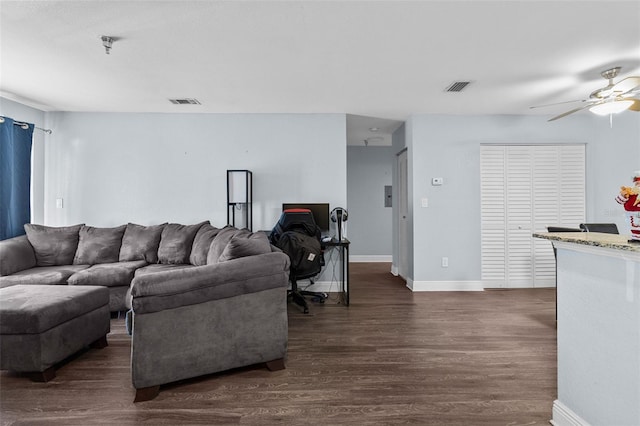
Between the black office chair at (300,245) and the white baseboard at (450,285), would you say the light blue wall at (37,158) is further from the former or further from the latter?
the white baseboard at (450,285)

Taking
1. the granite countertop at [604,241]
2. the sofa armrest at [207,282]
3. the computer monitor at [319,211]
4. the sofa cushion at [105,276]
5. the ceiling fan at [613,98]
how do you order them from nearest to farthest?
the granite countertop at [604,241]
the sofa armrest at [207,282]
the ceiling fan at [613,98]
the sofa cushion at [105,276]
the computer monitor at [319,211]

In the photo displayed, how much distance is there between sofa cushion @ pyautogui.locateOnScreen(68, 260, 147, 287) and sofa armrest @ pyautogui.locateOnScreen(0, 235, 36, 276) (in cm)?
78

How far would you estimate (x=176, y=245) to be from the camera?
3943 millimetres

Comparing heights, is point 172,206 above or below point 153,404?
above

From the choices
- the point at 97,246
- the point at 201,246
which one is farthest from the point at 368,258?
the point at 97,246

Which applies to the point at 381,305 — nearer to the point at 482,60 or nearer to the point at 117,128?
the point at 482,60

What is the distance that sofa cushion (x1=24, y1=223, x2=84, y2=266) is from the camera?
389 cm

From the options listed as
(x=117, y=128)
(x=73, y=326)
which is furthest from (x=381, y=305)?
Result: (x=117, y=128)

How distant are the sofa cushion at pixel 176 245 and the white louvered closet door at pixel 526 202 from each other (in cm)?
418

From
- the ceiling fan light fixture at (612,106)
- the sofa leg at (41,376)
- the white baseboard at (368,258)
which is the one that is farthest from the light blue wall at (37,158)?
the ceiling fan light fixture at (612,106)

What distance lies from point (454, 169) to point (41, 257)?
5.56 metres

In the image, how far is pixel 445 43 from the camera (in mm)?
2746

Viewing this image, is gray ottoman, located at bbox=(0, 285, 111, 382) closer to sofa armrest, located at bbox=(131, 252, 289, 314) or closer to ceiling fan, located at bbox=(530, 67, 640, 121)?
sofa armrest, located at bbox=(131, 252, 289, 314)

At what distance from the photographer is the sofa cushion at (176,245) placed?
3.91 metres
